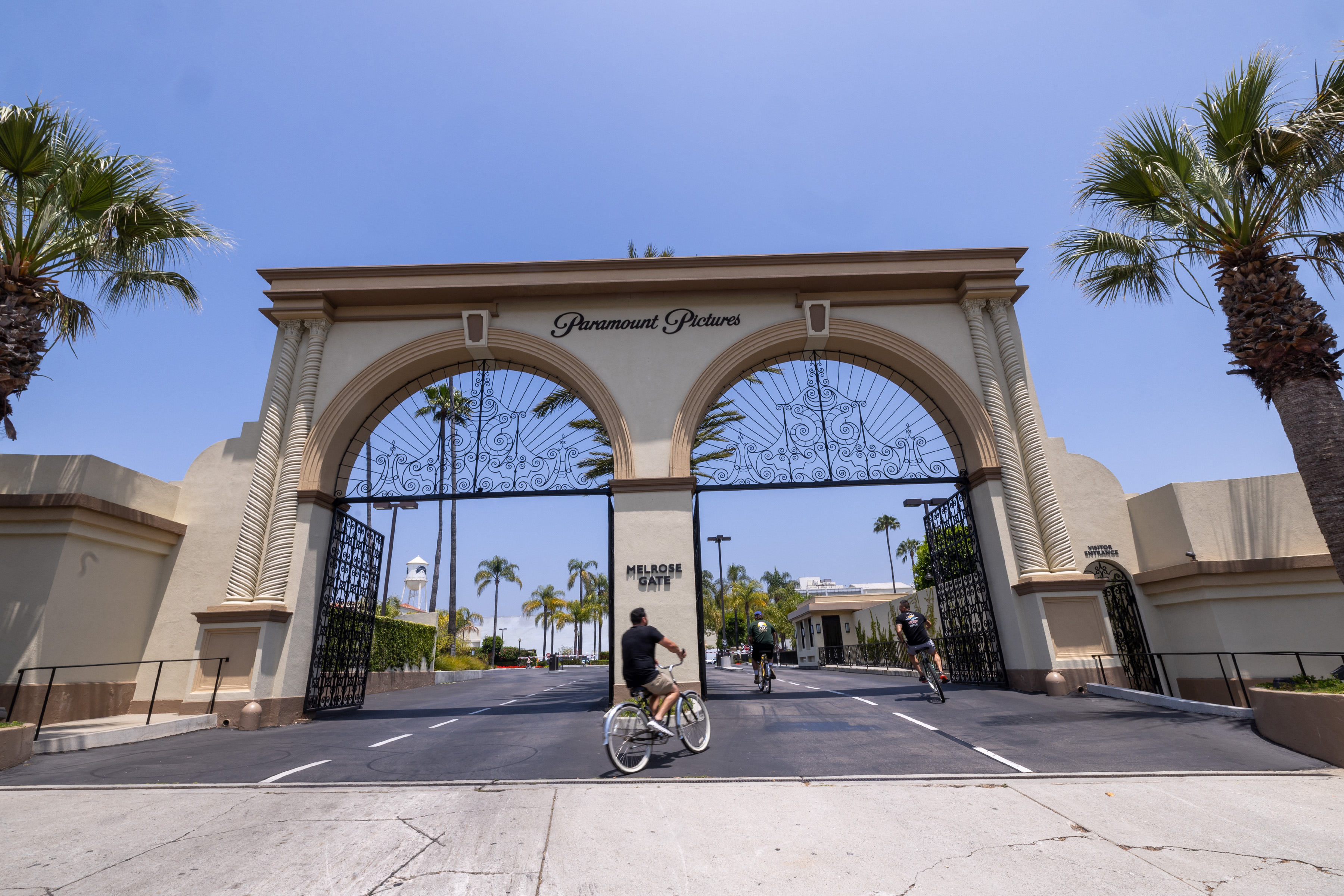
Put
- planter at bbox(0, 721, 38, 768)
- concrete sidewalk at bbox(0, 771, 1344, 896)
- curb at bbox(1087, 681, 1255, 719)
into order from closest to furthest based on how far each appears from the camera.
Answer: concrete sidewalk at bbox(0, 771, 1344, 896)
planter at bbox(0, 721, 38, 768)
curb at bbox(1087, 681, 1255, 719)

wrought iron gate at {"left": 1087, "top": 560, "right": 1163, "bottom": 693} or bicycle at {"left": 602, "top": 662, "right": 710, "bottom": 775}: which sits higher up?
wrought iron gate at {"left": 1087, "top": 560, "right": 1163, "bottom": 693}

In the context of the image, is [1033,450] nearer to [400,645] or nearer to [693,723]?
[693,723]

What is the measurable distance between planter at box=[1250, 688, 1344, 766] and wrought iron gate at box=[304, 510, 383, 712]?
14.7m

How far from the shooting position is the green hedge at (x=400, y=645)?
24547mm

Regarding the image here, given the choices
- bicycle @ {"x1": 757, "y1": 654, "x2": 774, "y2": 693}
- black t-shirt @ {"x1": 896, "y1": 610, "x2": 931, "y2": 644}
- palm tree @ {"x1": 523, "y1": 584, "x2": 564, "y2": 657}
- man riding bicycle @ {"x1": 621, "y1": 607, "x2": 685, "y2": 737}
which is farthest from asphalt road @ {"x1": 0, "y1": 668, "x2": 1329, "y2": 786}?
palm tree @ {"x1": 523, "y1": 584, "x2": 564, "y2": 657}

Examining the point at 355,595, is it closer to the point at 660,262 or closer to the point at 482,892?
the point at 660,262

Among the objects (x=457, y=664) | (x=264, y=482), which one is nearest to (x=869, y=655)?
(x=457, y=664)

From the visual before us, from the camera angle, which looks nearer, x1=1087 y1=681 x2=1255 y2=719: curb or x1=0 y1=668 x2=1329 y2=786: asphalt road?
x1=0 y1=668 x2=1329 y2=786: asphalt road

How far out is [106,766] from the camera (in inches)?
315

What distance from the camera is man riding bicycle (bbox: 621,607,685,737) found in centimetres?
720

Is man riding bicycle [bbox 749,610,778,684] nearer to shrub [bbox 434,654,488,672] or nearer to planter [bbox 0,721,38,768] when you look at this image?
planter [bbox 0,721,38,768]

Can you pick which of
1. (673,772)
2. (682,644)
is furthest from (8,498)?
(673,772)

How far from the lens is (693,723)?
7930 mm

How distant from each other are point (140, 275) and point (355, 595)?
7386 millimetres
